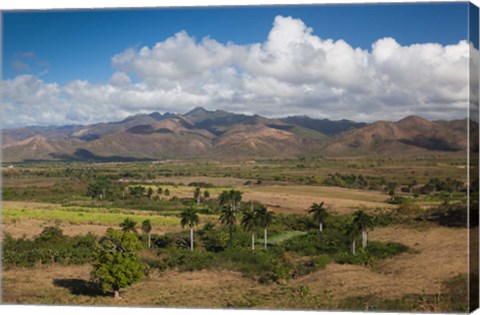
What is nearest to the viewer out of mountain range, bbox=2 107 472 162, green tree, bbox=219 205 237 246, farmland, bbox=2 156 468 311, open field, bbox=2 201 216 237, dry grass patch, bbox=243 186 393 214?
farmland, bbox=2 156 468 311

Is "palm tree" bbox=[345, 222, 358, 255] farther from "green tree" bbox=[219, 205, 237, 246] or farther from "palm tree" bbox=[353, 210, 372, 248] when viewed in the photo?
"green tree" bbox=[219, 205, 237, 246]

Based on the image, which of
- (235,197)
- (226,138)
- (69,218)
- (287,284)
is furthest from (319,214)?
(69,218)

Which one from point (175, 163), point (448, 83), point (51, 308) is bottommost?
point (51, 308)

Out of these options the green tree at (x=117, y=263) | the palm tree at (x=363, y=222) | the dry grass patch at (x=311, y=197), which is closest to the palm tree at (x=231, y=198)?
the dry grass patch at (x=311, y=197)

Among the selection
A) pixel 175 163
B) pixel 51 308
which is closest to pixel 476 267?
pixel 51 308

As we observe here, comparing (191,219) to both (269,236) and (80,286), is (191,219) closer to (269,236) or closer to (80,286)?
(269,236)

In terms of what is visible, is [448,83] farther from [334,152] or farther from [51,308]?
[51,308]

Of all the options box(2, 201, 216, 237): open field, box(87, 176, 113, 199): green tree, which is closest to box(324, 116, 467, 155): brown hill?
box(2, 201, 216, 237): open field
